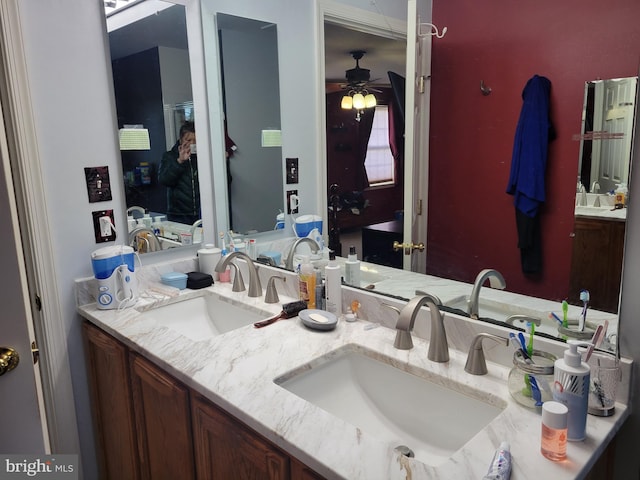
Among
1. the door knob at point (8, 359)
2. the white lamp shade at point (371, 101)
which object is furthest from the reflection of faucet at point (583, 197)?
the door knob at point (8, 359)

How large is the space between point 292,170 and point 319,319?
2.54 ft

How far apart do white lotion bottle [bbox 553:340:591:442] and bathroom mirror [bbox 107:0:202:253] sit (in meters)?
1.64

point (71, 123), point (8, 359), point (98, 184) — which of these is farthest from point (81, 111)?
point (8, 359)

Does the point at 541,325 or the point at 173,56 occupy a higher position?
the point at 173,56

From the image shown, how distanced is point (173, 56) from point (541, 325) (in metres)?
1.74

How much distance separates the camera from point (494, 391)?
3.60 ft

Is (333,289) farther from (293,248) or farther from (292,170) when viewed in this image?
(292,170)

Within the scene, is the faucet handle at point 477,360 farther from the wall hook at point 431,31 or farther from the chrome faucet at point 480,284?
the wall hook at point 431,31

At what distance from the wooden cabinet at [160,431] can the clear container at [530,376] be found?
490 mm

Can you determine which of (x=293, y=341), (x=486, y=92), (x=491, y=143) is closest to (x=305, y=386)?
(x=293, y=341)

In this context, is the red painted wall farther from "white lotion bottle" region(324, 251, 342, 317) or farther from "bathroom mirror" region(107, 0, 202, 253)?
"bathroom mirror" region(107, 0, 202, 253)

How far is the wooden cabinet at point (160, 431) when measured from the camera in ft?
3.55

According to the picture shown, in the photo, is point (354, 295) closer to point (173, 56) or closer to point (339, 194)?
point (339, 194)

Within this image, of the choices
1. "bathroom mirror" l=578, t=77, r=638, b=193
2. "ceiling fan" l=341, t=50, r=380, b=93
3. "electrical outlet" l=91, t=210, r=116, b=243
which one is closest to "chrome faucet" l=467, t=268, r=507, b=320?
"bathroom mirror" l=578, t=77, r=638, b=193
